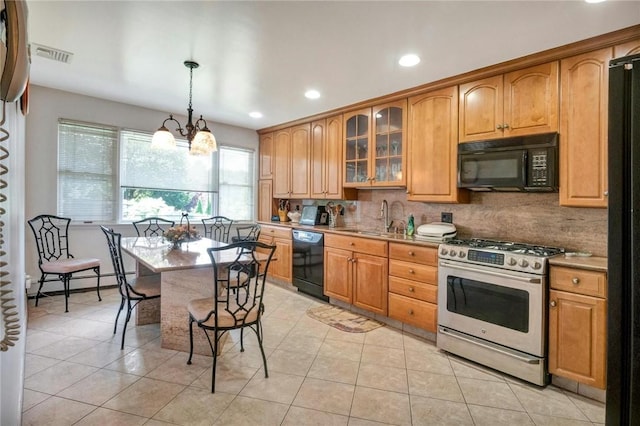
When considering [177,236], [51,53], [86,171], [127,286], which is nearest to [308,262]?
[177,236]

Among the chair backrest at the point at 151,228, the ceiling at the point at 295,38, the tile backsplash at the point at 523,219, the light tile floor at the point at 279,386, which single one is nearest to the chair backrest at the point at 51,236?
the chair backrest at the point at 151,228

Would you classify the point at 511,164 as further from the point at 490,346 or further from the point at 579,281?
the point at 490,346

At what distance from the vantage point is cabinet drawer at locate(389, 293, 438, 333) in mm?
2930

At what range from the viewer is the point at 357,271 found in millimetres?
3617

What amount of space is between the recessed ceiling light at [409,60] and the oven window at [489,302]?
5.93 ft

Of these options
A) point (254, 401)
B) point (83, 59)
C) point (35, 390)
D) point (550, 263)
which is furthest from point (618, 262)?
point (83, 59)

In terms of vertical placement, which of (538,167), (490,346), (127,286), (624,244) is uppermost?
(538,167)

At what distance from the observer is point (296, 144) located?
4.98 m

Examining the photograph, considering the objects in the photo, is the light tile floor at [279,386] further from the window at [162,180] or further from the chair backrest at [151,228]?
the window at [162,180]

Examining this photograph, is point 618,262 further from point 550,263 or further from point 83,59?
point 83,59

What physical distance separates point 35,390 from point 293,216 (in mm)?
3584

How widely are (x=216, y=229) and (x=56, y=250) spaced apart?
6.17 ft

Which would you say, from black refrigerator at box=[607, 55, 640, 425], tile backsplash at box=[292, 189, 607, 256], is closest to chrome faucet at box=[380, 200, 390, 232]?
tile backsplash at box=[292, 189, 607, 256]

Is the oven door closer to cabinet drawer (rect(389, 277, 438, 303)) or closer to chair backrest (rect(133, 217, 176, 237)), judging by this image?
cabinet drawer (rect(389, 277, 438, 303))
